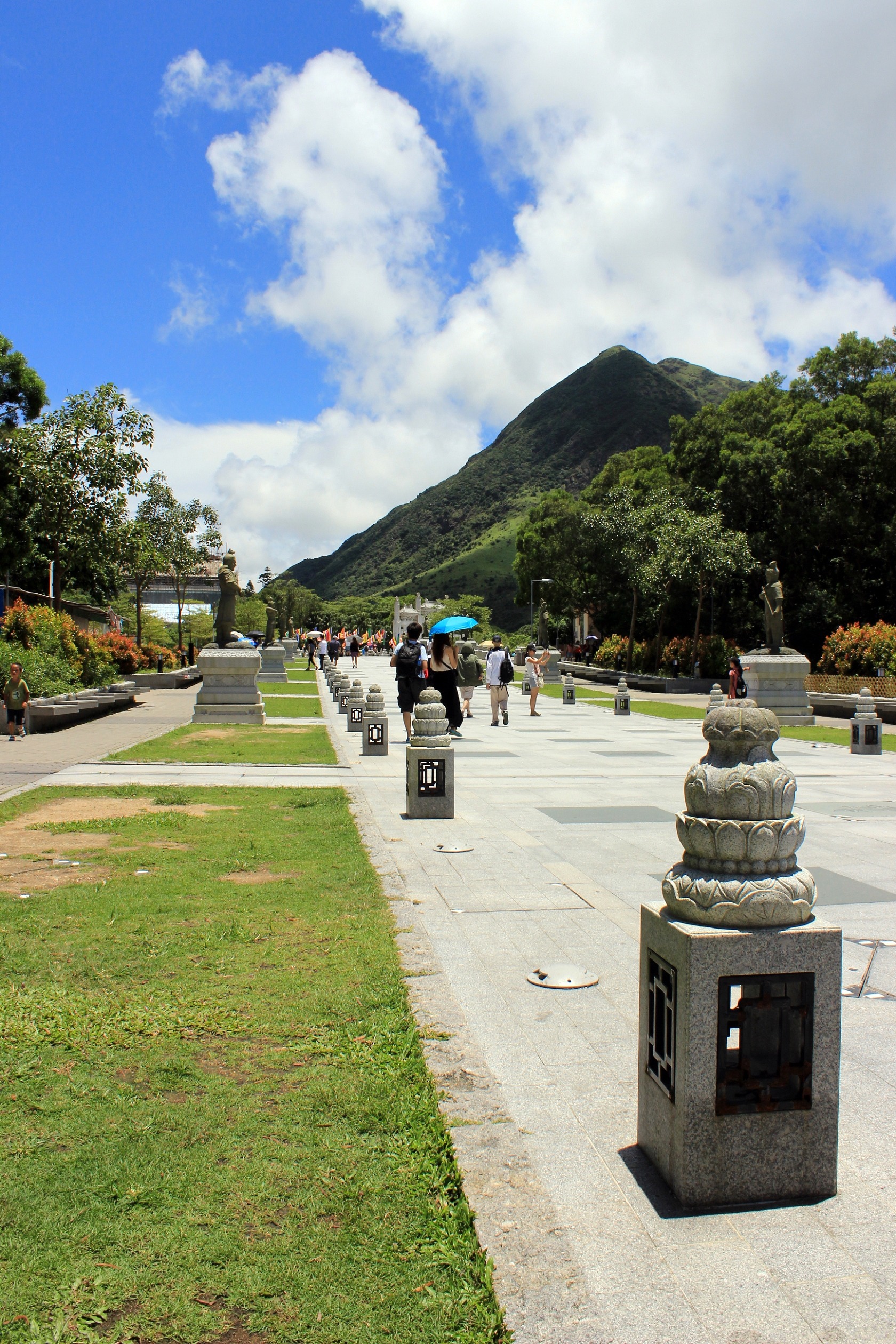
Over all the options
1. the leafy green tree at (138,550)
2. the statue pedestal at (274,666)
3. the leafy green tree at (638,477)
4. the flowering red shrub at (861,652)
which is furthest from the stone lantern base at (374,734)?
the leafy green tree at (638,477)

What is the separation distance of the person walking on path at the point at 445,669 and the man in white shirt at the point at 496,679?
5158 millimetres

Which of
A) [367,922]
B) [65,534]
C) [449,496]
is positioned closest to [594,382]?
[449,496]

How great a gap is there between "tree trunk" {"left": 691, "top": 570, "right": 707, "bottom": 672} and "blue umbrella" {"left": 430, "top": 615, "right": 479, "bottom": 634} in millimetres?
17346

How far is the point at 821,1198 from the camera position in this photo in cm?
292

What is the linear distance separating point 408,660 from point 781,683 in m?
12.8

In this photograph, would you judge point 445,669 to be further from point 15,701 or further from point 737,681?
point 737,681

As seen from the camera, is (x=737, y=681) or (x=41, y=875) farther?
(x=737, y=681)

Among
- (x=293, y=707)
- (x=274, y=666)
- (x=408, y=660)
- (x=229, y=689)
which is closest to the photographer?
(x=408, y=660)

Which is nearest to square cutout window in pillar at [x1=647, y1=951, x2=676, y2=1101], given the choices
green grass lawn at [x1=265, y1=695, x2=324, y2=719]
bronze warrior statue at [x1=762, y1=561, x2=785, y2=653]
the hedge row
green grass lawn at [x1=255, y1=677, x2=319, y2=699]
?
the hedge row

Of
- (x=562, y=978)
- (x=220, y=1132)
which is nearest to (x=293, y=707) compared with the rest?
(x=562, y=978)

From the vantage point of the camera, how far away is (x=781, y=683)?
74.7 feet

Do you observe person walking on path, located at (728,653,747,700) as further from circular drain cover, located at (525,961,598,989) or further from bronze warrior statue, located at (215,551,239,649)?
circular drain cover, located at (525,961,598,989)

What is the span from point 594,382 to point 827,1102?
177 meters

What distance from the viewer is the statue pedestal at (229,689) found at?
1909cm
